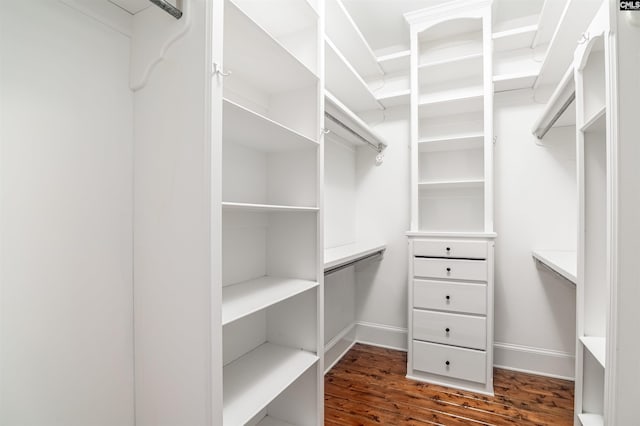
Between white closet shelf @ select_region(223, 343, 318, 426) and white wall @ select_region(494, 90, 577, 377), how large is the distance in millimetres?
1827

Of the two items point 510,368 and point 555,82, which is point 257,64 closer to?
point 555,82

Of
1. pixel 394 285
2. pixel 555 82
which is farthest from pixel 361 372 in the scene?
pixel 555 82

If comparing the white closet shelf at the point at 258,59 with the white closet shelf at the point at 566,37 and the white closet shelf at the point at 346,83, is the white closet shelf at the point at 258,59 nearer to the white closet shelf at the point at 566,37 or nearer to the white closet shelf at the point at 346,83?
the white closet shelf at the point at 346,83

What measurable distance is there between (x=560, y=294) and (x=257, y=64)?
2.65 metres

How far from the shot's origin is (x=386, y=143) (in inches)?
108

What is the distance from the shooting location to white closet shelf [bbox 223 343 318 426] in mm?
1086

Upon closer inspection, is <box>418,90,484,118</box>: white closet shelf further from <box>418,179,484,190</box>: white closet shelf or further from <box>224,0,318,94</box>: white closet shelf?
<box>224,0,318,94</box>: white closet shelf

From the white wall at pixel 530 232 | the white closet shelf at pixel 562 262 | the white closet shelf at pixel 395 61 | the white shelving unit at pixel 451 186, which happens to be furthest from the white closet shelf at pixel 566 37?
the white closet shelf at pixel 562 262

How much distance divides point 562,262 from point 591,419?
0.85 metres

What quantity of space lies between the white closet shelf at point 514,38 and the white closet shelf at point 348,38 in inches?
35.9

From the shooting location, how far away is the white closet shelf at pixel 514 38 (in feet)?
6.84

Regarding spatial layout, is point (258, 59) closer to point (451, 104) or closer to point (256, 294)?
point (256, 294)

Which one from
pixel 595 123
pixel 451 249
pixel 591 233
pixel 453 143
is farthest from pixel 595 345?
pixel 453 143

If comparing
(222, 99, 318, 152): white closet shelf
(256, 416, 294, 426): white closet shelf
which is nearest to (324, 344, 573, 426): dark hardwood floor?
(256, 416, 294, 426): white closet shelf
